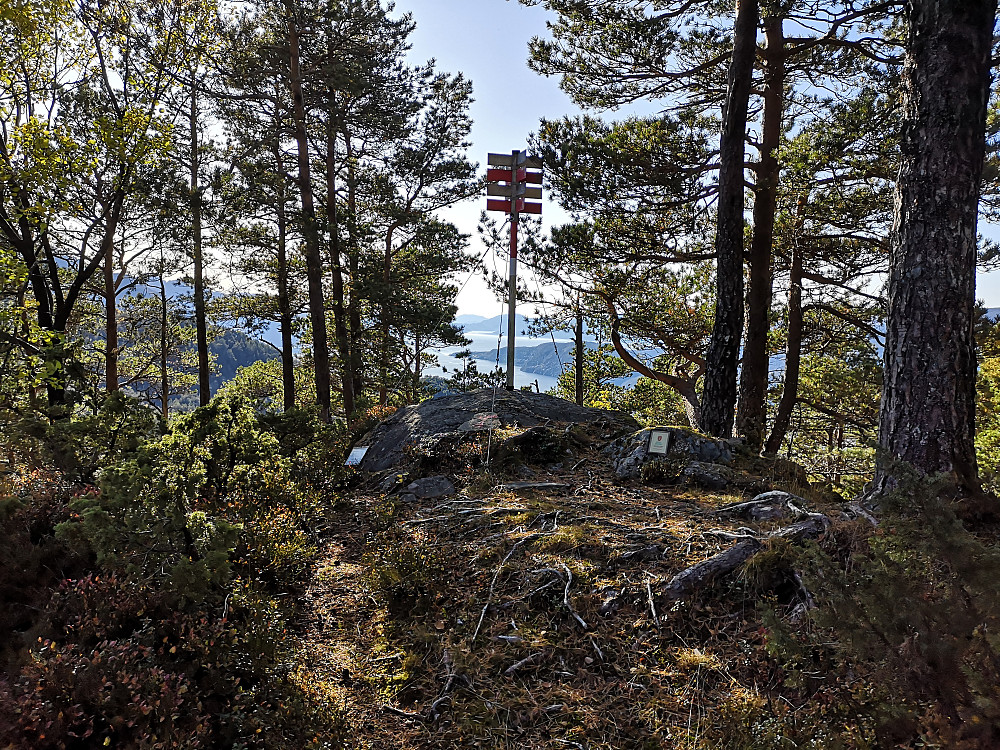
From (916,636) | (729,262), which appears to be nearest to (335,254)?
(729,262)

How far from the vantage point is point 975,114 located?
149 inches

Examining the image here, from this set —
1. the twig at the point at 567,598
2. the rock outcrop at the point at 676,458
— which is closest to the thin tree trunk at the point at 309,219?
the rock outcrop at the point at 676,458

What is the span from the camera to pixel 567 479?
20.0 ft

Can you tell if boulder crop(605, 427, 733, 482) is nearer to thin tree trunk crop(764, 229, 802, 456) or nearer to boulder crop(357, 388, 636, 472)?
boulder crop(357, 388, 636, 472)

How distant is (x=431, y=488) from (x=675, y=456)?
2.81 m

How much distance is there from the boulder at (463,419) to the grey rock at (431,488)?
0.79 metres

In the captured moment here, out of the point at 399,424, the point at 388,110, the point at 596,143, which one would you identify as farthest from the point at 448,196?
the point at 399,424

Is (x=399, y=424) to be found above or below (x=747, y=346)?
below

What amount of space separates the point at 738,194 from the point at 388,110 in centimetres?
987

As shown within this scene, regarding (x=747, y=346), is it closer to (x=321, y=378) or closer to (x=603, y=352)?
(x=321, y=378)

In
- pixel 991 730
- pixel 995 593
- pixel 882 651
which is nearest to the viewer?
pixel 991 730

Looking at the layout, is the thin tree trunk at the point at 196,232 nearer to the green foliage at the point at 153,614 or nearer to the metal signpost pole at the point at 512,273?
the metal signpost pole at the point at 512,273

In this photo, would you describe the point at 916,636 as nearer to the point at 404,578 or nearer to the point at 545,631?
the point at 545,631

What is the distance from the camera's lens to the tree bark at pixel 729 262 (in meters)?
7.37
